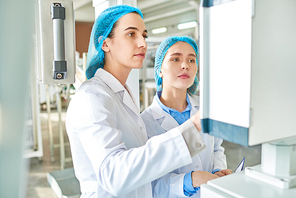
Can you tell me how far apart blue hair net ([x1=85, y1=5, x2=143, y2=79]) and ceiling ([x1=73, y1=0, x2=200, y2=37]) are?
6.53 metres

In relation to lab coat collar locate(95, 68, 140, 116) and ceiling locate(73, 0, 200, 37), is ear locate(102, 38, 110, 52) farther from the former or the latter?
ceiling locate(73, 0, 200, 37)

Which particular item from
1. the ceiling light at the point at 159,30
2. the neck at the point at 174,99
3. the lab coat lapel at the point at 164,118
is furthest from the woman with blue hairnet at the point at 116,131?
the ceiling light at the point at 159,30

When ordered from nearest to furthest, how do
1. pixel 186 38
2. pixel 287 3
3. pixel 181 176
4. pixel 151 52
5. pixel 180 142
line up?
pixel 287 3 → pixel 180 142 → pixel 181 176 → pixel 186 38 → pixel 151 52

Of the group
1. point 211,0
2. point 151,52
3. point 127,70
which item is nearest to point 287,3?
point 211,0

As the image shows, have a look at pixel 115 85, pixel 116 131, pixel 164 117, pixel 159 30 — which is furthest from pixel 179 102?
pixel 159 30

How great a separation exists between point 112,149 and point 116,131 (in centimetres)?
6

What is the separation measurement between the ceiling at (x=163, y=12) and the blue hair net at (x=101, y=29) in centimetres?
653

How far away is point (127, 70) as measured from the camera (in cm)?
116

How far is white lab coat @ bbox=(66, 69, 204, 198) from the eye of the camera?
2.43ft

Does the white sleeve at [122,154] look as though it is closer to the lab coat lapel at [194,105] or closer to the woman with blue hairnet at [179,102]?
the woman with blue hairnet at [179,102]

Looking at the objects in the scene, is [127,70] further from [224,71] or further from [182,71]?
[224,71]

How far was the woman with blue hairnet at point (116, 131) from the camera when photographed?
29.3 inches

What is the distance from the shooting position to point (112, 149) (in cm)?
78

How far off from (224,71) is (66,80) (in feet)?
2.19
